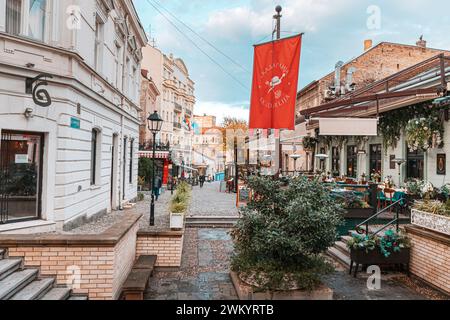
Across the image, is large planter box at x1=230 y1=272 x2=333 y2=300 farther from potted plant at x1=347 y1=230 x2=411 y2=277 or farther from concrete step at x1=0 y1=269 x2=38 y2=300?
concrete step at x1=0 y1=269 x2=38 y2=300

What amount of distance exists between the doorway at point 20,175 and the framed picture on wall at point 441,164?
11699mm

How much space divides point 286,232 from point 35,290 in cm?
382

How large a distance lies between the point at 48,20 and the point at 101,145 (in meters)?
4.08

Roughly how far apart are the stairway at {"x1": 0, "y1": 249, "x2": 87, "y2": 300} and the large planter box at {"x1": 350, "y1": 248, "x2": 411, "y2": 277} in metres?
5.23

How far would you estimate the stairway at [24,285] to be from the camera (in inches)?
183

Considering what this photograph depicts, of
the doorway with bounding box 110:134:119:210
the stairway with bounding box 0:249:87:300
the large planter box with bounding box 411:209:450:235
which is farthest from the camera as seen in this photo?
the doorway with bounding box 110:134:119:210

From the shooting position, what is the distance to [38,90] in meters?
6.88

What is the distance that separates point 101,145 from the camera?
10.6m

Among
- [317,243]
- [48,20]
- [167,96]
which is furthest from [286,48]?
[167,96]

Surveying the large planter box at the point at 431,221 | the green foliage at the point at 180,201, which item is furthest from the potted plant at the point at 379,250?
the green foliage at the point at 180,201

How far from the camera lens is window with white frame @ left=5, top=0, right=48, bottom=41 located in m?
6.93

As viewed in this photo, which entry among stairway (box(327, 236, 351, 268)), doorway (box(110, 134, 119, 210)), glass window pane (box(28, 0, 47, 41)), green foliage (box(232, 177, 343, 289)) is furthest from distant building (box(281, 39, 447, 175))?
glass window pane (box(28, 0, 47, 41))

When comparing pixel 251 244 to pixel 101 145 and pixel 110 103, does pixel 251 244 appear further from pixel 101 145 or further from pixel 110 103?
pixel 110 103

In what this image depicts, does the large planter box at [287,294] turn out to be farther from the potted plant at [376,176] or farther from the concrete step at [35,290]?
the potted plant at [376,176]
